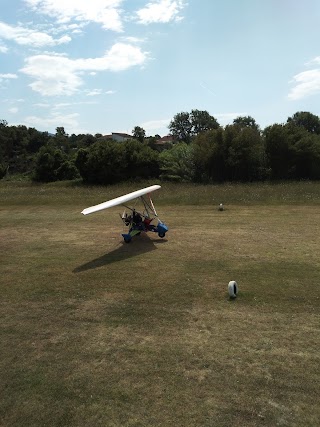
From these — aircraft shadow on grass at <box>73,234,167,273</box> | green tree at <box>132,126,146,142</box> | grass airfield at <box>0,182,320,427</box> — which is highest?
green tree at <box>132,126,146,142</box>

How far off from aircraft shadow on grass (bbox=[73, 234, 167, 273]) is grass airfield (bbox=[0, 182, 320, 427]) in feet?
0.27

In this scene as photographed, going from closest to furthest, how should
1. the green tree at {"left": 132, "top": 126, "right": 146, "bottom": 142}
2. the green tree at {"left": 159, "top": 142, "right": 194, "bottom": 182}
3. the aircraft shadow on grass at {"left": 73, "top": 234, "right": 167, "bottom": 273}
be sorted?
the aircraft shadow on grass at {"left": 73, "top": 234, "right": 167, "bottom": 273}
the green tree at {"left": 159, "top": 142, "right": 194, "bottom": 182}
the green tree at {"left": 132, "top": 126, "right": 146, "bottom": 142}

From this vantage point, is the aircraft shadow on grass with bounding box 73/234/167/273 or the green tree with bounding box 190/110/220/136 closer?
the aircraft shadow on grass with bounding box 73/234/167/273

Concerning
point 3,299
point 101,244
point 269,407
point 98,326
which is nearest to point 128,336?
point 98,326

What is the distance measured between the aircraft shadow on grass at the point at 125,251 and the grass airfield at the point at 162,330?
0.27 feet

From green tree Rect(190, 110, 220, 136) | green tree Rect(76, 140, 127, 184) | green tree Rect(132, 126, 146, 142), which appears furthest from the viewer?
green tree Rect(190, 110, 220, 136)

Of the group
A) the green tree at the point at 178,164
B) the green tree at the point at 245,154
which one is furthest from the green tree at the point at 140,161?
the green tree at the point at 245,154

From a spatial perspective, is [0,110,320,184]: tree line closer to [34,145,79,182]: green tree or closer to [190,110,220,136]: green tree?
[34,145,79,182]: green tree

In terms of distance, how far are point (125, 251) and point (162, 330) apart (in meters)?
6.87

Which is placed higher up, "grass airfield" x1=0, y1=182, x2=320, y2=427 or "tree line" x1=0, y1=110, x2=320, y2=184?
"tree line" x1=0, y1=110, x2=320, y2=184

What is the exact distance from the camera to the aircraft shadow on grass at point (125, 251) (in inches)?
518

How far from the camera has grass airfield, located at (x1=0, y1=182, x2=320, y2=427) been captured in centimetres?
589

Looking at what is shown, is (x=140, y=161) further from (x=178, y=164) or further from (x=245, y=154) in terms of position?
(x=245, y=154)

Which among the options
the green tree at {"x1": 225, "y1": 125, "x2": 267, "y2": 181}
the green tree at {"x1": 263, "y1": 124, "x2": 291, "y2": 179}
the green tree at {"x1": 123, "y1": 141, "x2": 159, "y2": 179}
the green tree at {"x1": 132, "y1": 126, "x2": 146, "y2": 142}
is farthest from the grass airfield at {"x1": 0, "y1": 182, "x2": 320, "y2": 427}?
the green tree at {"x1": 132, "y1": 126, "x2": 146, "y2": 142}
